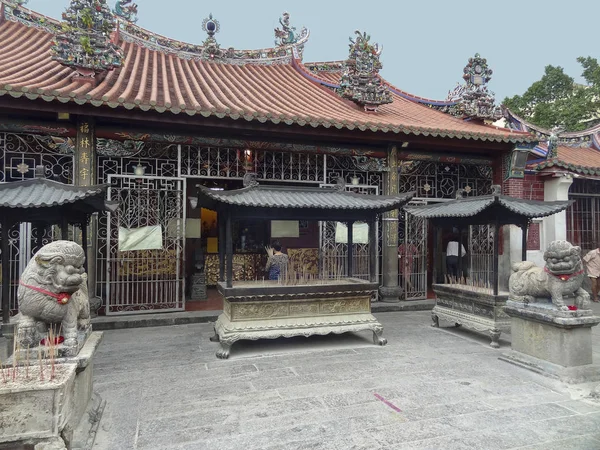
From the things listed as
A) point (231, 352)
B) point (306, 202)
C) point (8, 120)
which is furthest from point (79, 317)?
point (8, 120)

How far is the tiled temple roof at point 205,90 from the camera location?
671cm

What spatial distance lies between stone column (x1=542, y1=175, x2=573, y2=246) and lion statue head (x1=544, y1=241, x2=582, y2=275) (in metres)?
6.24

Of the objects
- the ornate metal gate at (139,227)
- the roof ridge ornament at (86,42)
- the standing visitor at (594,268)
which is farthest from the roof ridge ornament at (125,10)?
the standing visitor at (594,268)

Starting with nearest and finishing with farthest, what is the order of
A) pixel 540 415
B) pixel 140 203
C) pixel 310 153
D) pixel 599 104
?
pixel 540 415
pixel 140 203
pixel 310 153
pixel 599 104

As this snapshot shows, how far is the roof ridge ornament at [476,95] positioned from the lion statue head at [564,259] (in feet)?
20.7

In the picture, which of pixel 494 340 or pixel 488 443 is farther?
pixel 494 340

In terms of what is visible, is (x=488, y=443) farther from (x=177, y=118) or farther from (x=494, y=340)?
(x=177, y=118)

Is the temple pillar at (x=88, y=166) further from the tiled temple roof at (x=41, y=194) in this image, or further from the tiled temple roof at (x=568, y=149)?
the tiled temple roof at (x=568, y=149)

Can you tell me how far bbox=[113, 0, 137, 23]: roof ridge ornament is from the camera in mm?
10531

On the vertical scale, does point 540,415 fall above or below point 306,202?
below

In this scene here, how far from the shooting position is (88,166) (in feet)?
22.6

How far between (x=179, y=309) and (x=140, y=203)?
2248mm

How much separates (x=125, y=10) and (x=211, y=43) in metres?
2.42

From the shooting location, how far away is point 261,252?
11359 millimetres
